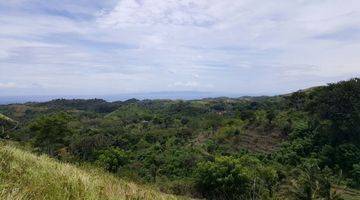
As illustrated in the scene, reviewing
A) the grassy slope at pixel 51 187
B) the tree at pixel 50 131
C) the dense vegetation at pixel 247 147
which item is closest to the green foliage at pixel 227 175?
the dense vegetation at pixel 247 147

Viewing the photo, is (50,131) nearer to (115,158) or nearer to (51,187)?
(115,158)

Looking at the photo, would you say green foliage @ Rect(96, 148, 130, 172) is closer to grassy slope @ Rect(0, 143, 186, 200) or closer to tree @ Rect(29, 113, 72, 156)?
tree @ Rect(29, 113, 72, 156)

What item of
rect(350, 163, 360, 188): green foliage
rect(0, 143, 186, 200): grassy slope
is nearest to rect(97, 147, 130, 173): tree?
rect(350, 163, 360, 188): green foliage

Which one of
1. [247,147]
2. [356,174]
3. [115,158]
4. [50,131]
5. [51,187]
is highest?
[51,187]

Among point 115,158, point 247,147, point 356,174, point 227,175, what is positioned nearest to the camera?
point 227,175

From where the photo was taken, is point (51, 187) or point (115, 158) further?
point (115, 158)

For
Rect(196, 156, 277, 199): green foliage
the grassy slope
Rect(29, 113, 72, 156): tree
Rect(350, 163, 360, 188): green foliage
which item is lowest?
Rect(350, 163, 360, 188): green foliage

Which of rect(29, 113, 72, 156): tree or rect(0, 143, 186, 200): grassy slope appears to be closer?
rect(0, 143, 186, 200): grassy slope

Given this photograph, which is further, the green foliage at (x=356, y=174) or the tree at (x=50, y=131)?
the green foliage at (x=356, y=174)

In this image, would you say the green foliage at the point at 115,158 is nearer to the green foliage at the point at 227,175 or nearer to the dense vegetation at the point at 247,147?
the dense vegetation at the point at 247,147

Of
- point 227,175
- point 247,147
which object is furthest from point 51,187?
point 247,147

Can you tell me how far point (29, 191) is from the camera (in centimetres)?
409

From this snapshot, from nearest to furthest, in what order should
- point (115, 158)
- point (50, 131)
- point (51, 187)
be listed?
point (51, 187) < point (50, 131) < point (115, 158)

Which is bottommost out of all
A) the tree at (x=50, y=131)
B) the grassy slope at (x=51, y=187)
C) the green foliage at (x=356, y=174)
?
the green foliage at (x=356, y=174)
